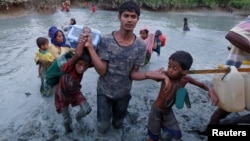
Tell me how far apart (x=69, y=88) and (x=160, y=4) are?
1097 inches

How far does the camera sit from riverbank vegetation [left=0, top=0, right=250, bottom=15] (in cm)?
2378

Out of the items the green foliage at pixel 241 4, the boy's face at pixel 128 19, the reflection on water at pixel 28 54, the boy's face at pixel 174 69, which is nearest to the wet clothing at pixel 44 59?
the reflection on water at pixel 28 54

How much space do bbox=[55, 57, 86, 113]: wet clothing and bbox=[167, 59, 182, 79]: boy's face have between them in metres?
1.20

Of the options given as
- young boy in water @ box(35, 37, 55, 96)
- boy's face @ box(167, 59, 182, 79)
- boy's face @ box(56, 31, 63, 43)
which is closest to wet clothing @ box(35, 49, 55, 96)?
young boy in water @ box(35, 37, 55, 96)

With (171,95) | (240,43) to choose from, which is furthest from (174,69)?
(240,43)

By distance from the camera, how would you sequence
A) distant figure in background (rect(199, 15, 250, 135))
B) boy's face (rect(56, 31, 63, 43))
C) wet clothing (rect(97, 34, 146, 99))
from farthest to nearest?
boy's face (rect(56, 31, 63, 43)) < wet clothing (rect(97, 34, 146, 99)) < distant figure in background (rect(199, 15, 250, 135))

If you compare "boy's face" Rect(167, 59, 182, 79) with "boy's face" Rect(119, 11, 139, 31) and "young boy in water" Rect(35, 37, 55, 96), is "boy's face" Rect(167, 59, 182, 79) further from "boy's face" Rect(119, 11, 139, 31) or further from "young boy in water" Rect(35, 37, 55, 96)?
"young boy in water" Rect(35, 37, 55, 96)

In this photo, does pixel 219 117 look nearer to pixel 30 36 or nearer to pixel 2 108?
pixel 2 108

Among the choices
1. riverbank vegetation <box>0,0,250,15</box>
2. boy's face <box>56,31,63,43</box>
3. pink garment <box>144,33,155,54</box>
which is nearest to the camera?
boy's face <box>56,31,63,43</box>

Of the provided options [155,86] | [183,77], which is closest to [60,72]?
[183,77]

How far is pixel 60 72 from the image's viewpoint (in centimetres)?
400

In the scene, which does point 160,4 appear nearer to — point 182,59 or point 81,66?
point 81,66

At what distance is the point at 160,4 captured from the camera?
30297mm

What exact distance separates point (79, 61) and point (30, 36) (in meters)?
10.4
